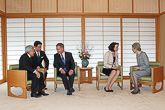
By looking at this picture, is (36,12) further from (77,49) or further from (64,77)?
(64,77)

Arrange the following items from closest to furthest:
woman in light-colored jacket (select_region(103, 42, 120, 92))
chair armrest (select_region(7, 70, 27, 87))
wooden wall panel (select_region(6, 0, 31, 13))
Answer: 1. chair armrest (select_region(7, 70, 27, 87))
2. woman in light-colored jacket (select_region(103, 42, 120, 92))
3. wooden wall panel (select_region(6, 0, 31, 13))

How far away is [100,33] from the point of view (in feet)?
20.1

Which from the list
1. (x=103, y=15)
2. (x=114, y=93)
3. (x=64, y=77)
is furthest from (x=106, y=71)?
(x=103, y=15)

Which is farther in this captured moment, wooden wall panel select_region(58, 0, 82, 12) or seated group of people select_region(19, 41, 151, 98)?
wooden wall panel select_region(58, 0, 82, 12)

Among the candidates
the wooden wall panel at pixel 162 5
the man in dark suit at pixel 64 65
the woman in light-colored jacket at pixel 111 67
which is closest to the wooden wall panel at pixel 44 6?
the man in dark suit at pixel 64 65

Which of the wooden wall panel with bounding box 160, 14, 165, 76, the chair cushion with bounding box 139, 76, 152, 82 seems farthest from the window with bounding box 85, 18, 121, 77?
the chair cushion with bounding box 139, 76, 152, 82

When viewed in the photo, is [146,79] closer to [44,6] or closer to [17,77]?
[17,77]

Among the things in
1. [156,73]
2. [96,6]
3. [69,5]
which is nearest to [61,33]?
[69,5]

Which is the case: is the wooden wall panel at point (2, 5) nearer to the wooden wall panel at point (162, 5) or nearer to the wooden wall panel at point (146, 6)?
the wooden wall panel at point (146, 6)

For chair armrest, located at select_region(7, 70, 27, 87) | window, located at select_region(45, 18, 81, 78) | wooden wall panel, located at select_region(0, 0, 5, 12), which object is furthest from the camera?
window, located at select_region(45, 18, 81, 78)

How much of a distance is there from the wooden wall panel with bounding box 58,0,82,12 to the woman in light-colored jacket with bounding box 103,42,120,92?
205 centimetres

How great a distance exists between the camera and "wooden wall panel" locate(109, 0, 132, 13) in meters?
5.95

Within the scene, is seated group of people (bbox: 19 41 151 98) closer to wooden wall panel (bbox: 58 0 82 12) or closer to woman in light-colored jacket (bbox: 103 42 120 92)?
woman in light-colored jacket (bbox: 103 42 120 92)

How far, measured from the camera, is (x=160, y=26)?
20.2 feet
